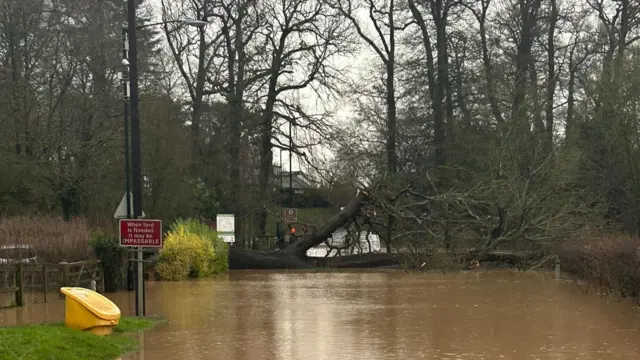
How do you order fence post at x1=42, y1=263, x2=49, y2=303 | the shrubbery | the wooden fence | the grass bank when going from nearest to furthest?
the wooden fence, the grass bank, fence post at x1=42, y1=263, x2=49, y2=303, the shrubbery

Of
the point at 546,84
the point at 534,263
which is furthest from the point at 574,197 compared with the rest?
the point at 546,84

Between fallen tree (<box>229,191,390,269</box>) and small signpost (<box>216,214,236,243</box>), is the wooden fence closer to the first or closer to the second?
fallen tree (<box>229,191,390,269</box>)

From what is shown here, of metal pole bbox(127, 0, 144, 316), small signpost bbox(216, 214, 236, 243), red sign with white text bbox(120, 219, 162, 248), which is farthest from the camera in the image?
small signpost bbox(216, 214, 236, 243)

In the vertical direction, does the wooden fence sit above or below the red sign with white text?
below

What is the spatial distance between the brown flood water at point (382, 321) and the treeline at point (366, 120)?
25.9 feet

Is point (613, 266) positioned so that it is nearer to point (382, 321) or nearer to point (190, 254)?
point (382, 321)

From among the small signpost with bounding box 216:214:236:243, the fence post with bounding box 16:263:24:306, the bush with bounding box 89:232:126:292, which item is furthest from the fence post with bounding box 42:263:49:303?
the small signpost with bounding box 216:214:236:243

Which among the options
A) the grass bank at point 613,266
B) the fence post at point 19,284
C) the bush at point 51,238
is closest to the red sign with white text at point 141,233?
the fence post at point 19,284

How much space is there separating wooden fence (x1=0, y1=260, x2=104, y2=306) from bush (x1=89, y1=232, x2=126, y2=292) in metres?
0.17

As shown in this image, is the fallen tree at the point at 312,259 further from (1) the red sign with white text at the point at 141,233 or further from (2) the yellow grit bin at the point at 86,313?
(2) the yellow grit bin at the point at 86,313

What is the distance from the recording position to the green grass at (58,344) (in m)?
10.5

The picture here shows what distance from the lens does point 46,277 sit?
65.9ft

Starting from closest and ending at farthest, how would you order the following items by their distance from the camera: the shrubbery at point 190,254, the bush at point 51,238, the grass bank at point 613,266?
the grass bank at point 613,266
the bush at point 51,238
the shrubbery at point 190,254

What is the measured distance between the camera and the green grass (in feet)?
34.5
